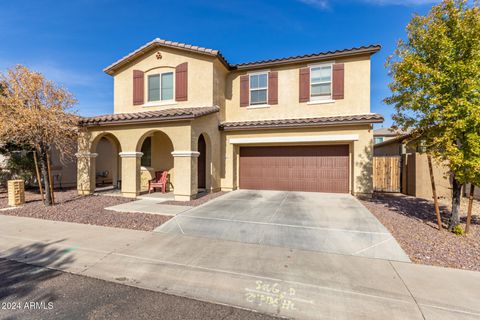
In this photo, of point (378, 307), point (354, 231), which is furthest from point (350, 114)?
point (378, 307)

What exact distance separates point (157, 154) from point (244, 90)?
5.87 meters

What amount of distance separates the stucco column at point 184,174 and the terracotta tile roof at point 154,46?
17.2 ft

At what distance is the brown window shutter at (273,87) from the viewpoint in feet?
38.4

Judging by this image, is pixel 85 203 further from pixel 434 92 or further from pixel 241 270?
pixel 434 92

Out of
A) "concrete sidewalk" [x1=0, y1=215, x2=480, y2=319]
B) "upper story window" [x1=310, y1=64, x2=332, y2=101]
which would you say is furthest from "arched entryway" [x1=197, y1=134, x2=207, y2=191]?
"concrete sidewalk" [x1=0, y1=215, x2=480, y2=319]

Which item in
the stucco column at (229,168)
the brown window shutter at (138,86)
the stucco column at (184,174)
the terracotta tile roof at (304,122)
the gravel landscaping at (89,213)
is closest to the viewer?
the gravel landscaping at (89,213)

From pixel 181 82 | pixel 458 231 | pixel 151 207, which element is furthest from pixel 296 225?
pixel 181 82

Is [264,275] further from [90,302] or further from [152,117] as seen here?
[152,117]

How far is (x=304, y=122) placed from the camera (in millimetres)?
10328

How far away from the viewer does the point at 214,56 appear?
10797 mm

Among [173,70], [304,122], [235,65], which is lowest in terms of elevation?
[304,122]

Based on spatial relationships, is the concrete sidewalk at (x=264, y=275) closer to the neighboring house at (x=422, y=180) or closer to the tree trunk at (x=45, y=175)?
the tree trunk at (x=45, y=175)

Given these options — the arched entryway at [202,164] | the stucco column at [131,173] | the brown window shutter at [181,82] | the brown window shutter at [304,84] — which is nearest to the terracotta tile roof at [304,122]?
the brown window shutter at [304,84]

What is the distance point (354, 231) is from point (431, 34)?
5.41 metres
